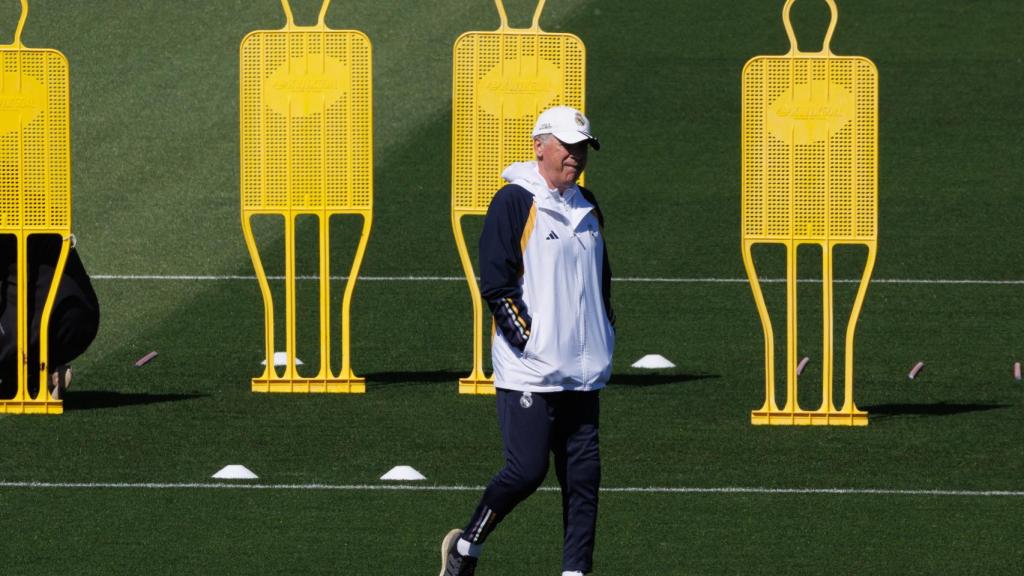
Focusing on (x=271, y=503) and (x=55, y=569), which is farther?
(x=271, y=503)

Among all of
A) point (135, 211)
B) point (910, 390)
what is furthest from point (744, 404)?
point (135, 211)

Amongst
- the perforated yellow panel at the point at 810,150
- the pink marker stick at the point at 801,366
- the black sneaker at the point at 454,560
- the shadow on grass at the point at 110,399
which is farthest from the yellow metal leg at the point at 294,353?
the black sneaker at the point at 454,560

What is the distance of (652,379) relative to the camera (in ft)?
54.1

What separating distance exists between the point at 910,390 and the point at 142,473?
541 cm

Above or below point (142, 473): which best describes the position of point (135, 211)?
above

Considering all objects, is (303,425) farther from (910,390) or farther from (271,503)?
(910,390)

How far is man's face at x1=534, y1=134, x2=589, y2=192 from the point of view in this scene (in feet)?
33.3

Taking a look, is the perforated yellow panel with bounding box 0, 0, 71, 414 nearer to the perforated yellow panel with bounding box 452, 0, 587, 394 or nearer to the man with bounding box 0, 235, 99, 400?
the man with bounding box 0, 235, 99, 400

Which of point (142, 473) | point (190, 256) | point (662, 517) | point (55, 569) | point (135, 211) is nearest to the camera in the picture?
point (55, 569)

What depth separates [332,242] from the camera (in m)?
22.5

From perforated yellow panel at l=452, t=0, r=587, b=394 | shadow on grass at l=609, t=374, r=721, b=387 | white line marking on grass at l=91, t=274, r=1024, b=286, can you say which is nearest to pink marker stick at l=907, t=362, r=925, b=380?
shadow on grass at l=609, t=374, r=721, b=387

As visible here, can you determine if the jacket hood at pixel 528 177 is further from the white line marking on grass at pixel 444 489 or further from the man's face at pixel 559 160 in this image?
the white line marking on grass at pixel 444 489

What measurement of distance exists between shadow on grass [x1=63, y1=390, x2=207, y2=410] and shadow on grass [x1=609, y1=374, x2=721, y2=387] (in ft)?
9.26

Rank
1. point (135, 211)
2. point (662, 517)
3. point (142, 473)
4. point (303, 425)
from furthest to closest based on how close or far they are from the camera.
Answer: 1. point (135, 211)
2. point (303, 425)
3. point (142, 473)
4. point (662, 517)
